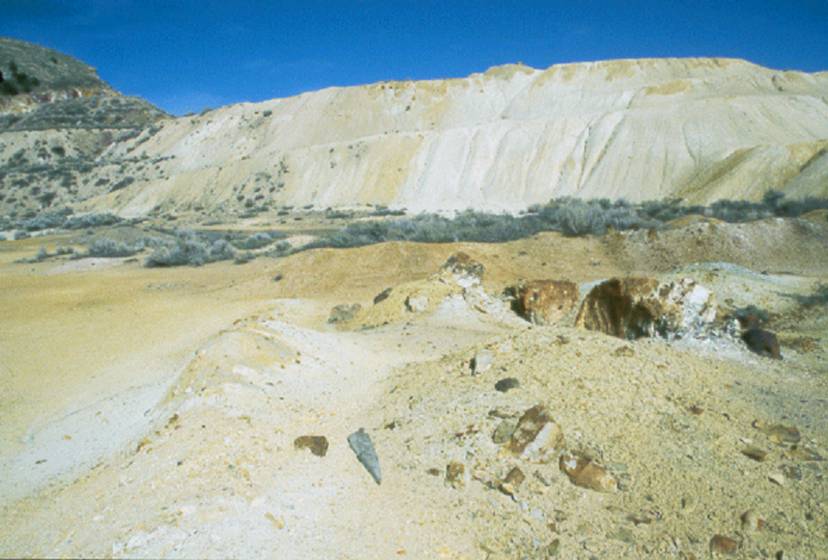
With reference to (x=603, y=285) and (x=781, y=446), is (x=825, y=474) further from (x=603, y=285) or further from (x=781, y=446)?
(x=603, y=285)

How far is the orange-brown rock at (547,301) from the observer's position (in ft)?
30.2

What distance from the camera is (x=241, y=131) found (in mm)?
59000

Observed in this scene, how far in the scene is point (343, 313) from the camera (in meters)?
10.4

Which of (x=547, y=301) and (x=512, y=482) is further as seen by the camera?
(x=547, y=301)

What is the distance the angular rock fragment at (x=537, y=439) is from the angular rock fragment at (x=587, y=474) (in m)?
0.15

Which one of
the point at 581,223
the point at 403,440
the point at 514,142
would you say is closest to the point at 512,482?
the point at 403,440

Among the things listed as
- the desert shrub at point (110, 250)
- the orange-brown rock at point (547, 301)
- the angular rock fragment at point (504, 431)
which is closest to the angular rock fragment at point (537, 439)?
the angular rock fragment at point (504, 431)

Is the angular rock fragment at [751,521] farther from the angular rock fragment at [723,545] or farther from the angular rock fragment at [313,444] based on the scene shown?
the angular rock fragment at [313,444]

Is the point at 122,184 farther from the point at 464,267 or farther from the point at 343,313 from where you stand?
the point at 464,267

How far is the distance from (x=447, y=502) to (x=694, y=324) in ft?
15.9

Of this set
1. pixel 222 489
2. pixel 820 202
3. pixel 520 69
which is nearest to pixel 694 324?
pixel 222 489

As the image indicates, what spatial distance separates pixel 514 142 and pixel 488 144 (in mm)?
2127

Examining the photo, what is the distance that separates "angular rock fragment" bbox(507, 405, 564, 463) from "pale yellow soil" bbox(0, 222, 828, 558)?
11cm

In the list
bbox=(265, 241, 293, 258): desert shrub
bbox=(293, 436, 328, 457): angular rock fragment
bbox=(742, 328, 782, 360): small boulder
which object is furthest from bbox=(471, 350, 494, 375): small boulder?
bbox=(265, 241, 293, 258): desert shrub
